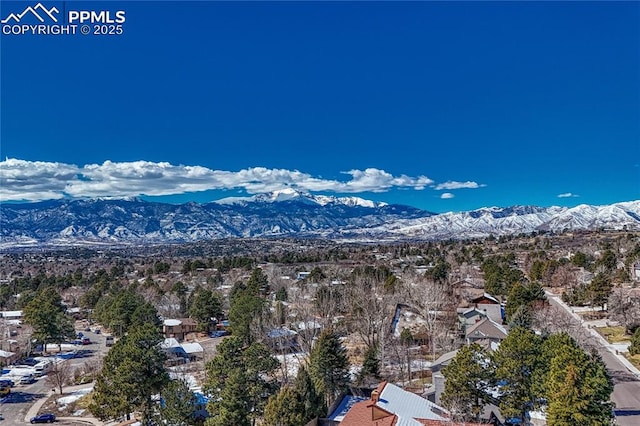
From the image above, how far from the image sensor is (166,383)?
27516 mm

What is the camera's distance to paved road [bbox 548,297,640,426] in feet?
82.9

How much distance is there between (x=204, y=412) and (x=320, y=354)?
7.24 m

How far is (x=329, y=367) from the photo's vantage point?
27859mm

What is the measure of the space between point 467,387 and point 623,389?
1459 cm

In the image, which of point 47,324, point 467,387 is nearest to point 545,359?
point 467,387

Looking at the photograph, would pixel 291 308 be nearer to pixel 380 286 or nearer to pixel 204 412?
pixel 380 286

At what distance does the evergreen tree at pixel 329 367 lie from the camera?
27.7 m

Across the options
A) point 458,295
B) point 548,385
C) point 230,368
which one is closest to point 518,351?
point 548,385

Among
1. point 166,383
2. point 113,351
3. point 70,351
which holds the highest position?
point 113,351

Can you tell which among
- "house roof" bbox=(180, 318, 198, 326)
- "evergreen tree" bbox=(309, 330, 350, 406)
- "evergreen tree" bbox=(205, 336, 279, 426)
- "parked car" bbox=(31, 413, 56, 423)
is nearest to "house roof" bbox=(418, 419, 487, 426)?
"evergreen tree" bbox=(205, 336, 279, 426)

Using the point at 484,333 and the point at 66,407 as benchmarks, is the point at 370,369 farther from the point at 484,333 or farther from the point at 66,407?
the point at 66,407

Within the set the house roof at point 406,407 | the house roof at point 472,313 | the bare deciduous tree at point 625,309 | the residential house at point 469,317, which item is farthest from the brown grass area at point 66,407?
the bare deciduous tree at point 625,309

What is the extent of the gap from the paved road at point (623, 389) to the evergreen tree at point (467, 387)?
8380 millimetres

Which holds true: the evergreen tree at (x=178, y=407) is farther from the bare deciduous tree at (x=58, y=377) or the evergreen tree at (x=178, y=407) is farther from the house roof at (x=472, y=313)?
the house roof at (x=472, y=313)
